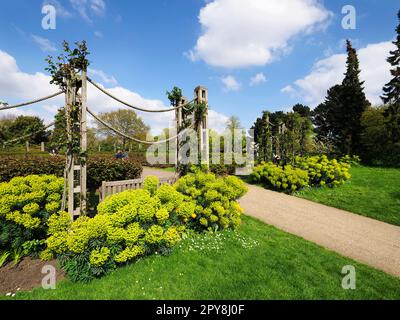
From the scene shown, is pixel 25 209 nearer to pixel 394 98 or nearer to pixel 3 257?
pixel 3 257

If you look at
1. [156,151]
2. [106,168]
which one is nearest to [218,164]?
[106,168]

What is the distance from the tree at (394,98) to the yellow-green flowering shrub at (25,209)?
817 inches

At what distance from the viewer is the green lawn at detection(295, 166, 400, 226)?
6.51 metres

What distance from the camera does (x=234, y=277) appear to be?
3.22m

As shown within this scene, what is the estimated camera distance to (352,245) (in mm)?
4594

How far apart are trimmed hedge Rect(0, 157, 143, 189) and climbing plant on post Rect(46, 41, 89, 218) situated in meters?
3.50

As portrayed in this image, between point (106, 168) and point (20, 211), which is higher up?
point (106, 168)

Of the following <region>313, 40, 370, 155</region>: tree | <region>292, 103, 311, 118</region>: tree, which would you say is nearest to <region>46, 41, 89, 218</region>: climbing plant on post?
<region>313, 40, 370, 155</region>: tree

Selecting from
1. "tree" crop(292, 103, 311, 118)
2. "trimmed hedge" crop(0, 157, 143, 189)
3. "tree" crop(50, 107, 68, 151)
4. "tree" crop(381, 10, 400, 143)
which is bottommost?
"trimmed hedge" crop(0, 157, 143, 189)

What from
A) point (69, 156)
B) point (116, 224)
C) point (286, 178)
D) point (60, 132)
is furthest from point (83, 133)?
point (286, 178)

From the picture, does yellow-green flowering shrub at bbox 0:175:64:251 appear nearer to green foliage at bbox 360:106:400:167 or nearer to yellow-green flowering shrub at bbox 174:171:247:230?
yellow-green flowering shrub at bbox 174:171:247:230
